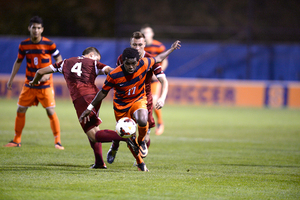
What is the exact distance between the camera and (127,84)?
587 centimetres

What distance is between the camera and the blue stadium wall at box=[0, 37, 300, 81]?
21250 mm

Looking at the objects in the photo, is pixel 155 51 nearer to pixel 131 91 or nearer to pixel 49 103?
pixel 49 103

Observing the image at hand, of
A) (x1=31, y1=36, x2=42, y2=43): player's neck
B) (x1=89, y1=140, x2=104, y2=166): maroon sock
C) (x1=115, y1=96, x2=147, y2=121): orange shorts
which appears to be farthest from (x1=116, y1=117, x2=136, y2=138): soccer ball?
(x1=31, y1=36, x2=42, y2=43): player's neck

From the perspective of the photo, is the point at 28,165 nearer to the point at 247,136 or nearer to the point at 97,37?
the point at 247,136

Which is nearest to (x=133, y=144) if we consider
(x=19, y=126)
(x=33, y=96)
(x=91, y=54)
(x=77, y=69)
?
(x=77, y=69)

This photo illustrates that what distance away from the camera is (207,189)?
4797 mm

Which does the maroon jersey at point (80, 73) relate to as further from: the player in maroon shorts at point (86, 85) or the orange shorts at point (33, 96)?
the orange shorts at point (33, 96)

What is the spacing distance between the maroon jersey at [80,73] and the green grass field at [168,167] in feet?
3.42

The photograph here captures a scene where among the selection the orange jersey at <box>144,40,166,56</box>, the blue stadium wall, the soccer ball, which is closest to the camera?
the soccer ball

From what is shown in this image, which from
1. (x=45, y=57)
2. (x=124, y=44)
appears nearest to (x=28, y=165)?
(x=45, y=57)

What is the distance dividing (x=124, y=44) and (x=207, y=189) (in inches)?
Answer: 695

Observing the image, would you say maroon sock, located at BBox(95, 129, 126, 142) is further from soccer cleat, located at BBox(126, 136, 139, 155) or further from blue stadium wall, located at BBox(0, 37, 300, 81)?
blue stadium wall, located at BBox(0, 37, 300, 81)

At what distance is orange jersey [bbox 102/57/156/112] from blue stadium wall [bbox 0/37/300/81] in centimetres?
1563

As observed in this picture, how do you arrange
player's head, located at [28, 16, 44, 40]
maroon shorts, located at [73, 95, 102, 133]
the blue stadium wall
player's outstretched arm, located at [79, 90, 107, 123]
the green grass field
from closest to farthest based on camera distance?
the green grass field
player's outstretched arm, located at [79, 90, 107, 123]
maroon shorts, located at [73, 95, 102, 133]
player's head, located at [28, 16, 44, 40]
the blue stadium wall
